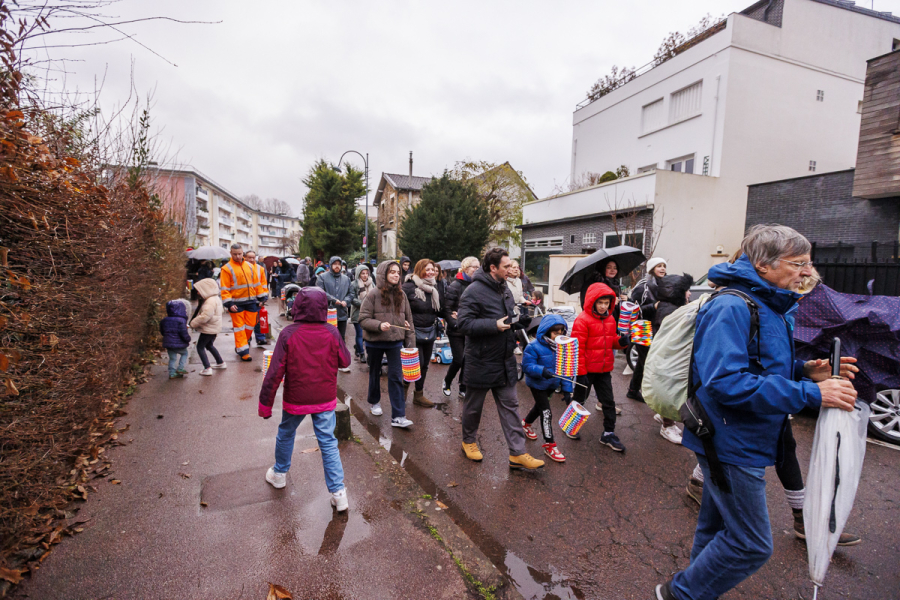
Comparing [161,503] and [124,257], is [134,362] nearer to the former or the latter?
[124,257]

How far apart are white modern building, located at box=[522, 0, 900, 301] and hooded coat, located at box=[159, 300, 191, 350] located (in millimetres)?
11671

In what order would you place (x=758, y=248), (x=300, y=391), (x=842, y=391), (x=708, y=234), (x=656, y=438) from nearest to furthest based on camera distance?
(x=842, y=391)
(x=758, y=248)
(x=300, y=391)
(x=656, y=438)
(x=708, y=234)

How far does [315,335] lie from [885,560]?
13.6 ft

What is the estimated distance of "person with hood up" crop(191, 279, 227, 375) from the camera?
23.1 feet

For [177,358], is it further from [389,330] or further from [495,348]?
[495,348]

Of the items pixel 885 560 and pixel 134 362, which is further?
pixel 134 362

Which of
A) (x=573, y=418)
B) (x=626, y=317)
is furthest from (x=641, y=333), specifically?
(x=573, y=418)

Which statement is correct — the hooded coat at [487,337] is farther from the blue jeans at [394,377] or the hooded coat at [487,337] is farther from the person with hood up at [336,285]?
the person with hood up at [336,285]

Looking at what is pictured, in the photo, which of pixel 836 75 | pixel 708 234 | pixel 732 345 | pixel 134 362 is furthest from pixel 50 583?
pixel 836 75

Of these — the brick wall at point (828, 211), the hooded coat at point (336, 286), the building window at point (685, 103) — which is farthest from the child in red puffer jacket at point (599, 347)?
the building window at point (685, 103)

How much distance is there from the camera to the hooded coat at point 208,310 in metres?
7.03

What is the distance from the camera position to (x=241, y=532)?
3.07 m

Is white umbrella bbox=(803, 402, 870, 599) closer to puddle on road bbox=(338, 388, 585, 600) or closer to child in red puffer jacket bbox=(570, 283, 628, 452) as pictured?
puddle on road bbox=(338, 388, 585, 600)

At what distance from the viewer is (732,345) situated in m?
1.95
